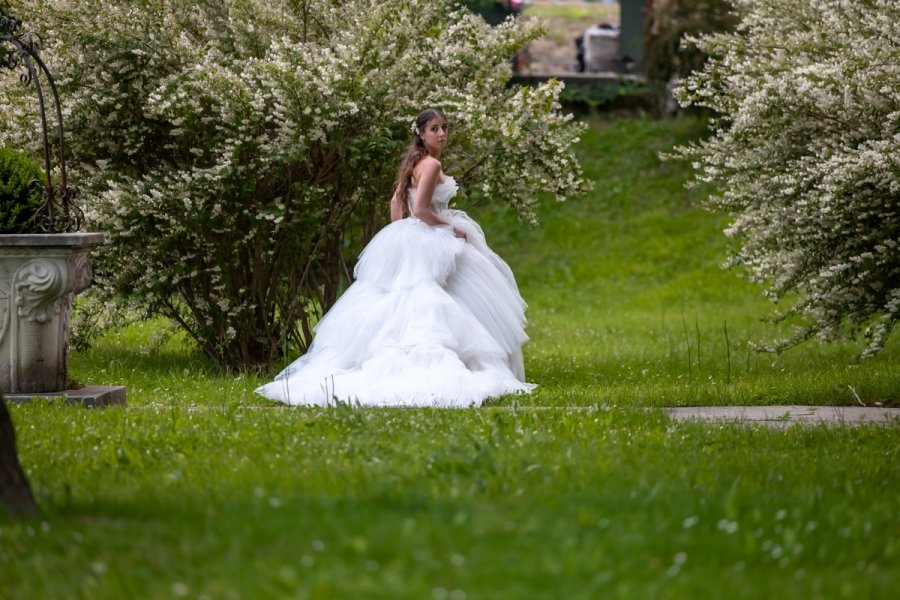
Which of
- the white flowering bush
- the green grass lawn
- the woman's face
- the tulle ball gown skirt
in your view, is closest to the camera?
the green grass lawn

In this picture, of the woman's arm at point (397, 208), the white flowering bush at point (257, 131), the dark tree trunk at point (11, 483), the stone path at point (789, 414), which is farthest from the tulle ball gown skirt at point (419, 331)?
the dark tree trunk at point (11, 483)

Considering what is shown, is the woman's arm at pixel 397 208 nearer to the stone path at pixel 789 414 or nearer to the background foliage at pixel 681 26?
the stone path at pixel 789 414

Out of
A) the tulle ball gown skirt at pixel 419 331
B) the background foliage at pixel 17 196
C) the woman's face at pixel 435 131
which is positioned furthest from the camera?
the woman's face at pixel 435 131

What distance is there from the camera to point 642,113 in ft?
81.3

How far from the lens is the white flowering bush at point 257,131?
10242mm

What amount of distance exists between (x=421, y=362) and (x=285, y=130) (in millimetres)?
2516

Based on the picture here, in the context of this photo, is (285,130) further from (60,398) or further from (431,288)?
(60,398)

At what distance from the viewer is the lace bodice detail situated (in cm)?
1024

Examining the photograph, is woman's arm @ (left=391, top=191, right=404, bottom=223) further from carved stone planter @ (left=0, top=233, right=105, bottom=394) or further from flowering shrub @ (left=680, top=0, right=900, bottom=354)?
carved stone planter @ (left=0, top=233, right=105, bottom=394)

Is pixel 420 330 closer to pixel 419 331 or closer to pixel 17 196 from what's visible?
pixel 419 331

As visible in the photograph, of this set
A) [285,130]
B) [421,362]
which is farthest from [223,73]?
[421,362]

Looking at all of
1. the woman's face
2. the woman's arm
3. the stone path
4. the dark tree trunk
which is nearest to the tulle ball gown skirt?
the woman's arm

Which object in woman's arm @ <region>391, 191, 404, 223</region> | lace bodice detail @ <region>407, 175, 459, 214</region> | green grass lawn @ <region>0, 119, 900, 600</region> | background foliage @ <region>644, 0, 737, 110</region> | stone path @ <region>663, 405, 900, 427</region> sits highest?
background foliage @ <region>644, 0, 737, 110</region>

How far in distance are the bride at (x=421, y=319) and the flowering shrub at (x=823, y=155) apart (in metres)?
2.28
